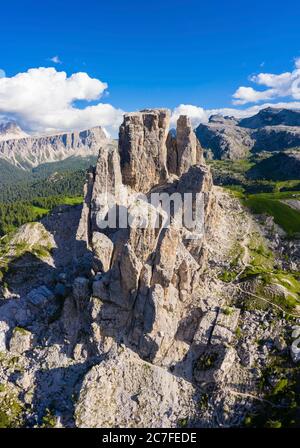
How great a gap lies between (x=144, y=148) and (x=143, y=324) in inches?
1969

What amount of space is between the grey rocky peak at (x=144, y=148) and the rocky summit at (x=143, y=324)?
19.2ft

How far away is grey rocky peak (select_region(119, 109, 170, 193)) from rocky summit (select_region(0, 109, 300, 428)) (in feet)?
19.2

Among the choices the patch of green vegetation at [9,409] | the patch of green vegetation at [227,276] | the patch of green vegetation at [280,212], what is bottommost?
the patch of green vegetation at [9,409]

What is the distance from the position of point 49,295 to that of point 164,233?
30151 mm

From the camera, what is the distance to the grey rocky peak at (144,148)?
91750 mm

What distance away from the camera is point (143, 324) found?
207 ft

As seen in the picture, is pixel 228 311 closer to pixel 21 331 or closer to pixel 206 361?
pixel 206 361

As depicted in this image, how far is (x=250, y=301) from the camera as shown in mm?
66438

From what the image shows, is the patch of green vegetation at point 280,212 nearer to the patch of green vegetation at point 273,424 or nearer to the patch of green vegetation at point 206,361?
the patch of green vegetation at point 206,361

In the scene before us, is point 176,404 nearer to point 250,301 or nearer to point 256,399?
point 256,399

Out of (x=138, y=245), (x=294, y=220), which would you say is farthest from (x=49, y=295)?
(x=294, y=220)

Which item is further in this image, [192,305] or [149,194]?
[149,194]

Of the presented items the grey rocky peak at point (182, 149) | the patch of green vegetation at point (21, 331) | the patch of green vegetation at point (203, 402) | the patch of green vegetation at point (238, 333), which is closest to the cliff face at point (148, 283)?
the patch of green vegetation at point (203, 402)
